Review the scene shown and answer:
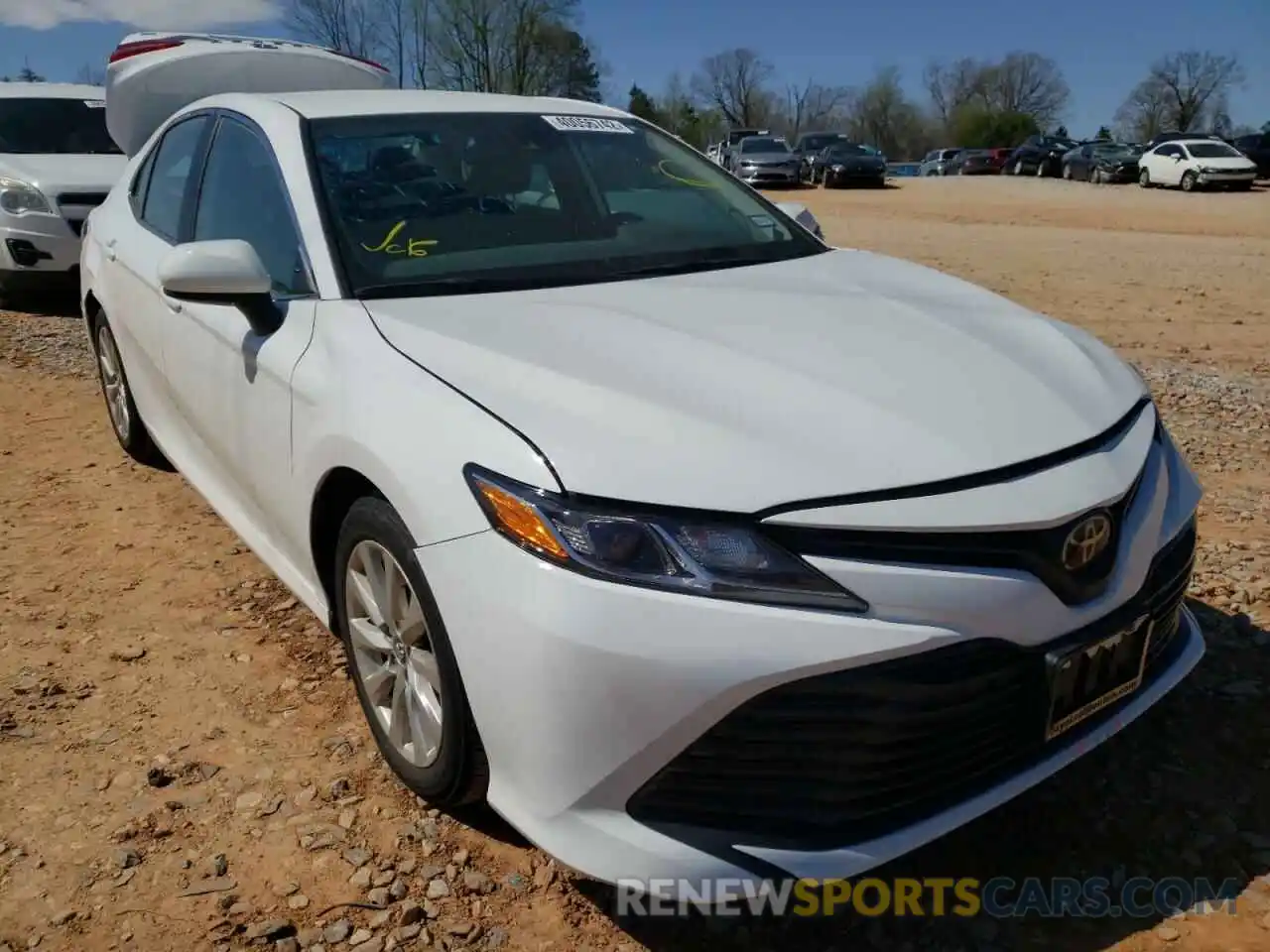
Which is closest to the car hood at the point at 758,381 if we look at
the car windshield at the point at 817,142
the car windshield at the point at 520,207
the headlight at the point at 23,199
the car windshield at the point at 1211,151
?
the car windshield at the point at 520,207

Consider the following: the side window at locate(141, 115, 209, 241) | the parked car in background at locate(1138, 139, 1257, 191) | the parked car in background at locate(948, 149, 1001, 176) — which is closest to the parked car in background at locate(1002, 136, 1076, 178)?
the parked car in background at locate(948, 149, 1001, 176)

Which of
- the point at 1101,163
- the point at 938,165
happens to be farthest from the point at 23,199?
the point at 938,165

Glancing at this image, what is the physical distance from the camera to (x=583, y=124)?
3.52 meters

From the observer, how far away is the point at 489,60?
5569cm

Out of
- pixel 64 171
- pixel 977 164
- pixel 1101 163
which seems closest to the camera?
pixel 64 171

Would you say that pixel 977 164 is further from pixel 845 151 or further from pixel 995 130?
pixel 995 130

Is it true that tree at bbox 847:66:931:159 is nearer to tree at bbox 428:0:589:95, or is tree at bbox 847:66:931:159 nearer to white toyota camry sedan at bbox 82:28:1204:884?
tree at bbox 428:0:589:95

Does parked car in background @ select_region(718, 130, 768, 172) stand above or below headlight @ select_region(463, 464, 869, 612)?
above

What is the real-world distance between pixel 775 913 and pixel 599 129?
2452mm

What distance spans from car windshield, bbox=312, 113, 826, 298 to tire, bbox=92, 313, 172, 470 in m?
2.04

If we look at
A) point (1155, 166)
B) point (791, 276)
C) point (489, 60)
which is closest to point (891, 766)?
A: point (791, 276)

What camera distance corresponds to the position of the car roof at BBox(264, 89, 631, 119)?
3191mm

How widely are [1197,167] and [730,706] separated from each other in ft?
100

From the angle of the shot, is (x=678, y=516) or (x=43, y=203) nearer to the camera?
(x=678, y=516)
